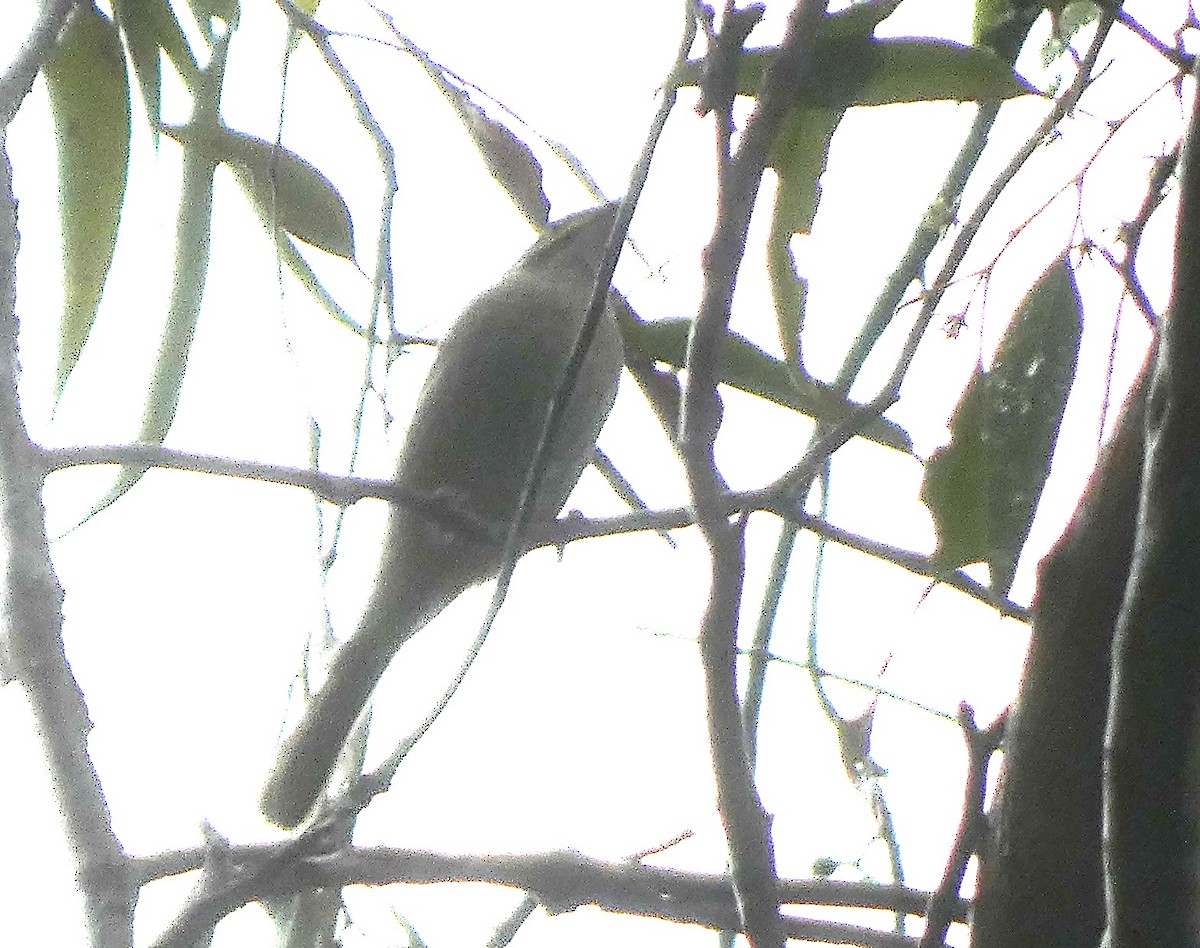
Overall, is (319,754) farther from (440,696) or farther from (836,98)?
(836,98)

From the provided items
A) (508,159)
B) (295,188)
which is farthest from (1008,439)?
(295,188)

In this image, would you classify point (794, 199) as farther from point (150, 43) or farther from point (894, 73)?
point (150, 43)

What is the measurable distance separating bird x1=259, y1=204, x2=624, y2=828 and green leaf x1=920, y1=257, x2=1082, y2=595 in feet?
0.54

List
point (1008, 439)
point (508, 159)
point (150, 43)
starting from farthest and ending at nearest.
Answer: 1. point (150, 43)
2. point (508, 159)
3. point (1008, 439)

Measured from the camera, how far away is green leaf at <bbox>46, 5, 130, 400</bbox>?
0.71 metres

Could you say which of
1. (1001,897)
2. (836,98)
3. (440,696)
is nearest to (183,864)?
(440,696)

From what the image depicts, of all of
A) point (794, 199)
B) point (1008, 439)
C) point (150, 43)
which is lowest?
point (1008, 439)

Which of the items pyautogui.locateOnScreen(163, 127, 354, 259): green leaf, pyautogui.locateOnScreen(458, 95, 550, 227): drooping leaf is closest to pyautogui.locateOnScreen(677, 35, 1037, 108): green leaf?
pyautogui.locateOnScreen(458, 95, 550, 227): drooping leaf

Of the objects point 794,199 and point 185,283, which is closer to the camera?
point 794,199

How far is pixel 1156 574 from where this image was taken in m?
0.28

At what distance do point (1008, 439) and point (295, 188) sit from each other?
14.8 inches

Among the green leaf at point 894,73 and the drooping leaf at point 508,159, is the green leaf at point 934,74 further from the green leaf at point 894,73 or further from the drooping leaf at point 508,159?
the drooping leaf at point 508,159

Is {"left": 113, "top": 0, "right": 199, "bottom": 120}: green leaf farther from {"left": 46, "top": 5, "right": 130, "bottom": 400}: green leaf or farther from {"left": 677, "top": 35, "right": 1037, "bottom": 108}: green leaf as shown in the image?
{"left": 677, "top": 35, "right": 1037, "bottom": 108}: green leaf

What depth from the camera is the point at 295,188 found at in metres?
0.73
